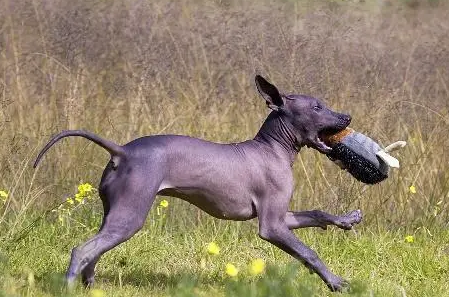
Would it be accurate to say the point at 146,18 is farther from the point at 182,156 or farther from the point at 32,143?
the point at 182,156

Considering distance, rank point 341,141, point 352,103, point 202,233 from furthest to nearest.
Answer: point 352,103
point 202,233
point 341,141

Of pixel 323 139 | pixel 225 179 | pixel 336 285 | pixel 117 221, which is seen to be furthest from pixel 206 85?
pixel 117 221

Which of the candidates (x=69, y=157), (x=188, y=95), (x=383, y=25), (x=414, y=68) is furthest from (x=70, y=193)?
(x=383, y=25)

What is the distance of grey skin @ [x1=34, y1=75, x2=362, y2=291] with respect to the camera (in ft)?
16.1

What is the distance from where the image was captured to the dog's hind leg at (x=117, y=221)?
4852mm

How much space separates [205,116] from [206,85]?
0.61 m

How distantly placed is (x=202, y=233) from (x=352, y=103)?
1.67 meters

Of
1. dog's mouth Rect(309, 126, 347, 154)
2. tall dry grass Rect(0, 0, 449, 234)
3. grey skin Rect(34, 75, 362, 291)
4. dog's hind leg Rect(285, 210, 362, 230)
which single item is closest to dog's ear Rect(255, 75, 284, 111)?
grey skin Rect(34, 75, 362, 291)

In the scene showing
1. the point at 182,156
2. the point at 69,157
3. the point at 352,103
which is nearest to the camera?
the point at 182,156

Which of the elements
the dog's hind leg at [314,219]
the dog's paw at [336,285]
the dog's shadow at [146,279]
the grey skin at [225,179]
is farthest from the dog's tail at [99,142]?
the dog's paw at [336,285]

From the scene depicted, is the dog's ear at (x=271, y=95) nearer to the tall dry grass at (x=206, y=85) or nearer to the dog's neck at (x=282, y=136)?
the dog's neck at (x=282, y=136)

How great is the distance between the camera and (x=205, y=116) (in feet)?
24.9

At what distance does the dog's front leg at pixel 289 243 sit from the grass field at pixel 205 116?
0.17 metres

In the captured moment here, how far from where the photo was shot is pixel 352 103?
7.51 metres
